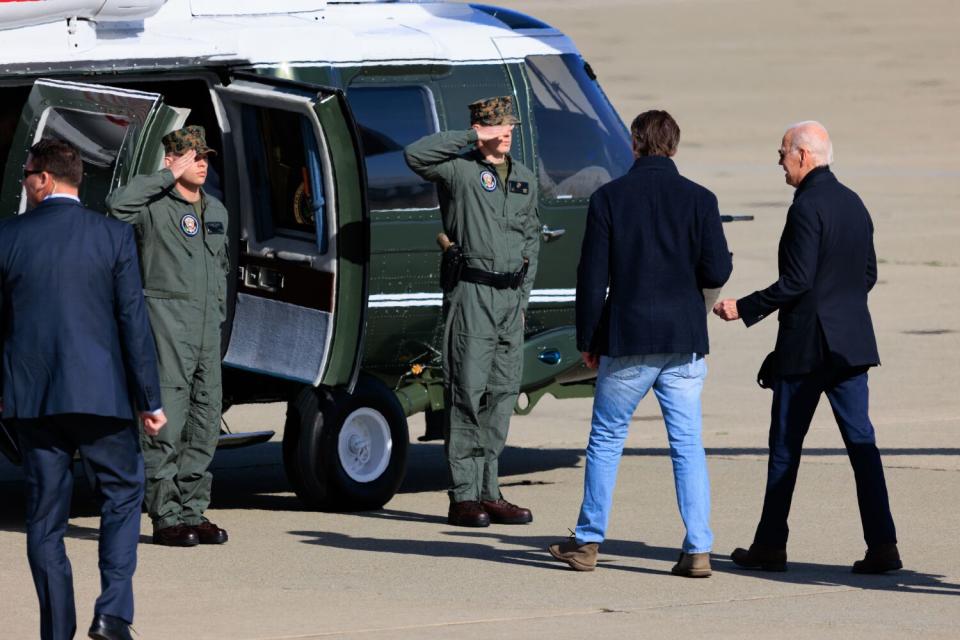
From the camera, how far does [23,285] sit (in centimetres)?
658

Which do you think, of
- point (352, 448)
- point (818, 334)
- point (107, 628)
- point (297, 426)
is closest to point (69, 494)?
point (107, 628)

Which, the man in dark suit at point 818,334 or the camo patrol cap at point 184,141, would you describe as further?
the camo patrol cap at point 184,141

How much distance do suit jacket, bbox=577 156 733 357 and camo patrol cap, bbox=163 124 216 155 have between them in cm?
194

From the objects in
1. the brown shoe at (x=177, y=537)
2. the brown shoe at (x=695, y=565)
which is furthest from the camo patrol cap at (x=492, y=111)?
the brown shoe at (x=695, y=565)

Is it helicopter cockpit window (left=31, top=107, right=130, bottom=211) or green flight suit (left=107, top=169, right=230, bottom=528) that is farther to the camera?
helicopter cockpit window (left=31, top=107, right=130, bottom=211)

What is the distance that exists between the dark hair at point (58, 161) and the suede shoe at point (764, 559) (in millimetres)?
3253

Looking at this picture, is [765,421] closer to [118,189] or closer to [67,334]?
[118,189]

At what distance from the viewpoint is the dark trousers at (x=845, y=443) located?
326 inches

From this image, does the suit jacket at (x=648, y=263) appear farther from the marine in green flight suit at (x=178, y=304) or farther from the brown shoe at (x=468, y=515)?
the marine in green flight suit at (x=178, y=304)

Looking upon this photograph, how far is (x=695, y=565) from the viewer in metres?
8.15

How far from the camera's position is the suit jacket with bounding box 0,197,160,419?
6547 millimetres

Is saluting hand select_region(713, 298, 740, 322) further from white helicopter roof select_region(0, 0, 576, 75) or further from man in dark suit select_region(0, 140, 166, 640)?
white helicopter roof select_region(0, 0, 576, 75)

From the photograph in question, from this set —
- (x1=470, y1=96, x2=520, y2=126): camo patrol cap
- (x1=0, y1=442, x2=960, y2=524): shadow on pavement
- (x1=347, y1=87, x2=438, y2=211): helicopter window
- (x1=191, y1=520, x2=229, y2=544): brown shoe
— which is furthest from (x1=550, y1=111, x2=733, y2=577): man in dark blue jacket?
(x1=0, y1=442, x2=960, y2=524): shadow on pavement

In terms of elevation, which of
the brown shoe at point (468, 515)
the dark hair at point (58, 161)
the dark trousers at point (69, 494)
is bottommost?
the brown shoe at point (468, 515)
